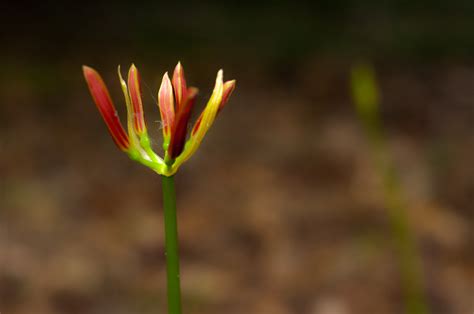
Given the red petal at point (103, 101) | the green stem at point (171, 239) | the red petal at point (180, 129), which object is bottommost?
the green stem at point (171, 239)

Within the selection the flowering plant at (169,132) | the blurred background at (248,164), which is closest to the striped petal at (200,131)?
the flowering plant at (169,132)

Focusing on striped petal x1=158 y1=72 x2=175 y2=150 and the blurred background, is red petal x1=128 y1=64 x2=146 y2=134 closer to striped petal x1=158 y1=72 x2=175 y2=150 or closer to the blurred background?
striped petal x1=158 y1=72 x2=175 y2=150

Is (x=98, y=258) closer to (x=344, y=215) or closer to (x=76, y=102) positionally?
(x=344, y=215)

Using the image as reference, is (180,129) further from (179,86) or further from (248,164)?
(248,164)

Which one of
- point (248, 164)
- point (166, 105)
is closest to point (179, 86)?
point (166, 105)

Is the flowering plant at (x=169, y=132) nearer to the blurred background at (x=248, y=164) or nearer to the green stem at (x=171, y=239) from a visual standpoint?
the green stem at (x=171, y=239)

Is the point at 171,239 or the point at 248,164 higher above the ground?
the point at 248,164
